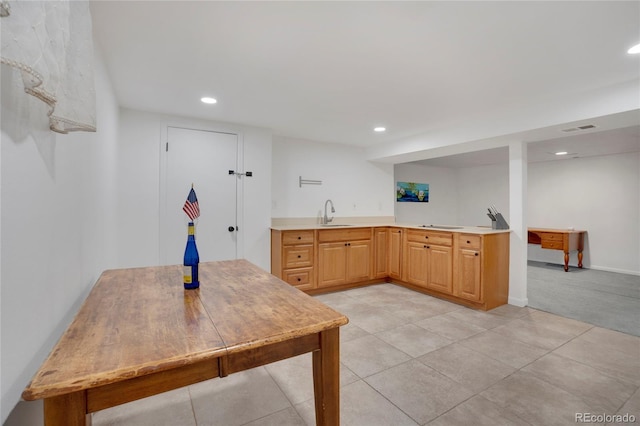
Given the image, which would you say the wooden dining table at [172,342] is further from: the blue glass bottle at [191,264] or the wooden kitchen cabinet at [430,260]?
the wooden kitchen cabinet at [430,260]

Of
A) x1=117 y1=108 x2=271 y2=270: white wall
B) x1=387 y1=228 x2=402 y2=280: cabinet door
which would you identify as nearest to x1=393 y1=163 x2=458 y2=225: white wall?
x1=387 y1=228 x2=402 y2=280: cabinet door

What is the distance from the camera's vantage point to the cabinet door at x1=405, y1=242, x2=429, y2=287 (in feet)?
13.1

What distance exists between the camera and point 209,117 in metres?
3.40

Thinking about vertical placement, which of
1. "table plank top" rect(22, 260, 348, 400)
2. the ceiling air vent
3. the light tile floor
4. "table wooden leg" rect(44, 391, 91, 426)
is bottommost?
the light tile floor

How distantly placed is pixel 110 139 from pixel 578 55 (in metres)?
3.44

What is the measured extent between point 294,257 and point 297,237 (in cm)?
26

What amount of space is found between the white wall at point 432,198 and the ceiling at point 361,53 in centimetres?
347

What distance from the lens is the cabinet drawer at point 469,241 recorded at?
A: 335 cm

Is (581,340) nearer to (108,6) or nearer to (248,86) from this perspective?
(248,86)

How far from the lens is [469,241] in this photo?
3445 mm

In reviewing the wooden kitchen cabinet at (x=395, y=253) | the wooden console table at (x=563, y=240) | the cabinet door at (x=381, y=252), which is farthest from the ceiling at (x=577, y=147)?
the cabinet door at (x=381, y=252)

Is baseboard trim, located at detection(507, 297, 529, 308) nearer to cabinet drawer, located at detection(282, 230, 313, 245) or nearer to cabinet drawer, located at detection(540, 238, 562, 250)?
cabinet drawer, located at detection(282, 230, 313, 245)

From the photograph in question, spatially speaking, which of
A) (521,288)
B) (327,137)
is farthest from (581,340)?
(327,137)

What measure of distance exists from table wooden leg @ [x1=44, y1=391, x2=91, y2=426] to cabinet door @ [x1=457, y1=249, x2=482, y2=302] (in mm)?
3525
